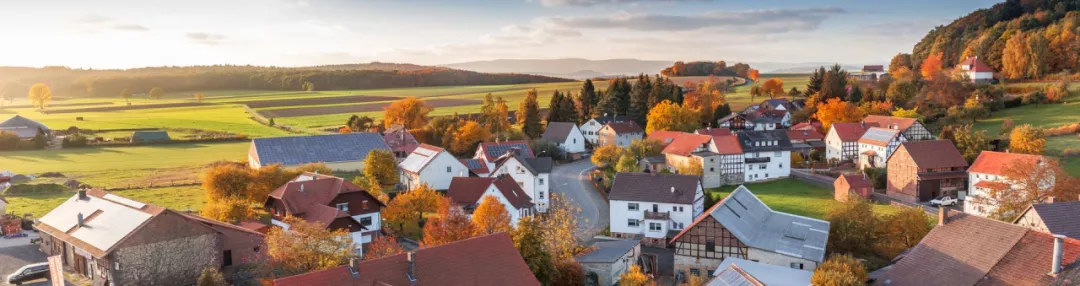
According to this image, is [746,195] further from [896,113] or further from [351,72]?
[351,72]

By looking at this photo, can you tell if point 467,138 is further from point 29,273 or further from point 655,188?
point 29,273

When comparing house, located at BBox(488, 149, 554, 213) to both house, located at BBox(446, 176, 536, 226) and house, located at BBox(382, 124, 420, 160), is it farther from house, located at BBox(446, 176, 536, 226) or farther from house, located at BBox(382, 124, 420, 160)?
house, located at BBox(382, 124, 420, 160)

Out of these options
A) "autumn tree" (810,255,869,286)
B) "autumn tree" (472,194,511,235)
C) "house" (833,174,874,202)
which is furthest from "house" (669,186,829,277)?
"house" (833,174,874,202)

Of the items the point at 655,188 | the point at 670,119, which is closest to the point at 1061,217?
the point at 655,188

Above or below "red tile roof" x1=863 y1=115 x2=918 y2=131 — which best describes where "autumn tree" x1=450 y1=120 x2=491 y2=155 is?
below

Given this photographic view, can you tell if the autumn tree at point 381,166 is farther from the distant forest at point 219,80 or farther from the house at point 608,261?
the distant forest at point 219,80

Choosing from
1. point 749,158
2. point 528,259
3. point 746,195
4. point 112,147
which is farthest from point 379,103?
point 528,259

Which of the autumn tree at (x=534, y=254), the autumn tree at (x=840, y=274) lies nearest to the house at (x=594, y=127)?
the autumn tree at (x=534, y=254)
